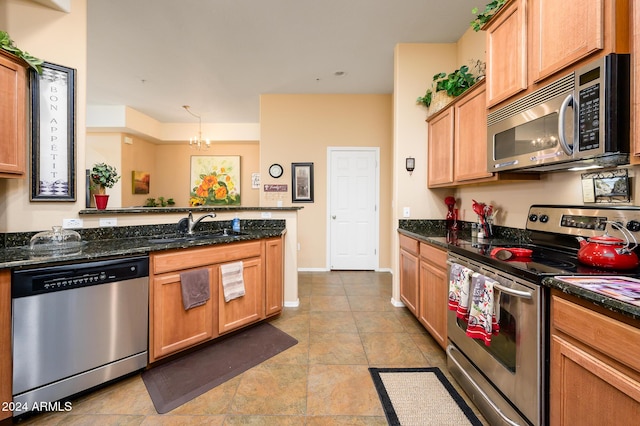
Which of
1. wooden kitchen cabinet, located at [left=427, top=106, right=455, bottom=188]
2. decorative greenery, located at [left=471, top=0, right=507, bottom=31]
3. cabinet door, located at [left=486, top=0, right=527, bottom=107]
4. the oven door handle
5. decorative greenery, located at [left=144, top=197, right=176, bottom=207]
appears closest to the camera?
the oven door handle

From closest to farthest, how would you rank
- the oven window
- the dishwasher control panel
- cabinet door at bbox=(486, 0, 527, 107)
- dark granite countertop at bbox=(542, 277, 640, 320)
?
dark granite countertop at bbox=(542, 277, 640, 320) < the oven window < the dishwasher control panel < cabinet door at bbox=(486, 0, 527, 107)

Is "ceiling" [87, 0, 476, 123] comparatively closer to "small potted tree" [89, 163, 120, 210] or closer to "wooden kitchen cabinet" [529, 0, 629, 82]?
"wooden kitchen cabinet" [529, 0, 629, 82]

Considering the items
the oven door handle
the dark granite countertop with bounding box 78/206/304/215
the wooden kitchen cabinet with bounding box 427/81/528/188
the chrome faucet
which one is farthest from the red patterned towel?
the chrome faucet

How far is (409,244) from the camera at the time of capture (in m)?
2.66

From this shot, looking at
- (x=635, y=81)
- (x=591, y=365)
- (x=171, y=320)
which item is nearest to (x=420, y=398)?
(x=591, y=365)

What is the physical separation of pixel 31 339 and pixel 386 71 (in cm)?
435

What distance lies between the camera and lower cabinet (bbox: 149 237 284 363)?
1.82 m

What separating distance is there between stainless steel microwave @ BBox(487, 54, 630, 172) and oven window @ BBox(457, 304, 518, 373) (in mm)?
863

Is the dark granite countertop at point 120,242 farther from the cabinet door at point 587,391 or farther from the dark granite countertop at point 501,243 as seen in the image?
the cabinet door at point 587,391

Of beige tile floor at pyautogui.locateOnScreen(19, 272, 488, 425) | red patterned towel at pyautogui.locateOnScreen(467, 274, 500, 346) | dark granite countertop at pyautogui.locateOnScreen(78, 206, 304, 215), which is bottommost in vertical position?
beige tile floor at pyautogui.locateOnScreen(19, 272, 488, 425)

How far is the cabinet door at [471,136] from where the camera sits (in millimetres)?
2059

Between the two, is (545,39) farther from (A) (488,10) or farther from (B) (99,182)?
(B) (99,182)

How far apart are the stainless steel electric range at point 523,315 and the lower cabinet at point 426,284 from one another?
0.19 m

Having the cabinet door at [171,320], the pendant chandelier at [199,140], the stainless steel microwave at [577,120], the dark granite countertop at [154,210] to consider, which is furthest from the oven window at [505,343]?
the pendant chandelier at [199,140]
